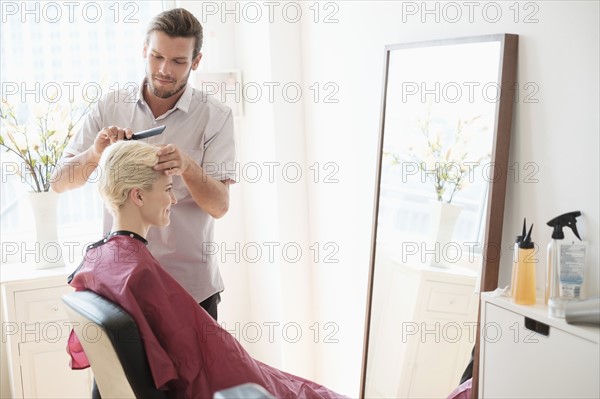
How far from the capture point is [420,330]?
8.29 ft

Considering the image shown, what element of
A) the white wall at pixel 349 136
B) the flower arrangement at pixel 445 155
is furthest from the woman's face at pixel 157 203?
the white wall at pixel 349 136

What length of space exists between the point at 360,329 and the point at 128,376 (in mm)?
1484

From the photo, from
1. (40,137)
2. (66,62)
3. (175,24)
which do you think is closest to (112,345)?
(175,24)

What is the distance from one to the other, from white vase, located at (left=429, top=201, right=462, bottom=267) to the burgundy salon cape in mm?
704

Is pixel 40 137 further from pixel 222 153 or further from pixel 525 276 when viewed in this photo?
pixel 525 276

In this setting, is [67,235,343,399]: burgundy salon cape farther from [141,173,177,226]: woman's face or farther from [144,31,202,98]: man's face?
[144,31,202,98]: man's face

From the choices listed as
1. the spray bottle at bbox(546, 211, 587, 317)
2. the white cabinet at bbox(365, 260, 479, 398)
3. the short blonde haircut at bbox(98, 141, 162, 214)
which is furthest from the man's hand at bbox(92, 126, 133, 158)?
the spray bottle at bbox(546, 211, 587, 317)

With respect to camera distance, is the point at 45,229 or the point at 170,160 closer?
the point at 170,160

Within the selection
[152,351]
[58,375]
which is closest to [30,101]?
[58,375]

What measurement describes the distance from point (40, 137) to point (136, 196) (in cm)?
128

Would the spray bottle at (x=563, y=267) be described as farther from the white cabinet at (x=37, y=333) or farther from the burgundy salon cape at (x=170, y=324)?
the white cabinet at (x=37, y=333)

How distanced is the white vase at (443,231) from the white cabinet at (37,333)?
160 cm

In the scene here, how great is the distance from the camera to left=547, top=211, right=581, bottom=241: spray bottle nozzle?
190 cm

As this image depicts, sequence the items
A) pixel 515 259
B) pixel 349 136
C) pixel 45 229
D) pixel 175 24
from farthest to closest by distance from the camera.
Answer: pixel 45 229 < pixel 349 136 < pixel 175 24 < pixel 515 259
